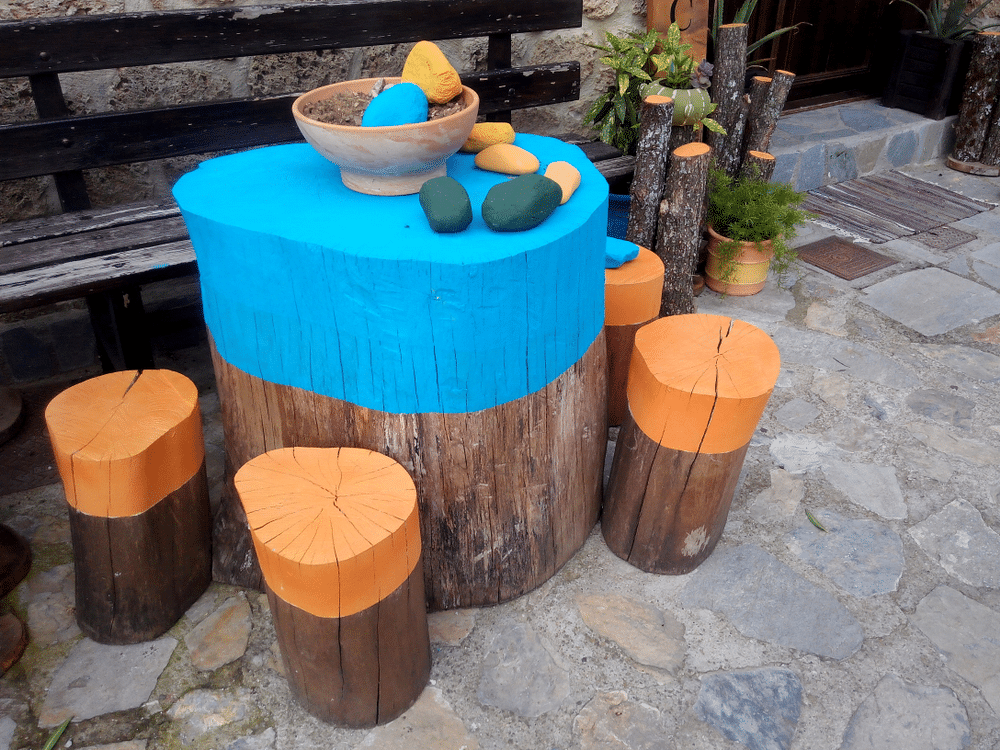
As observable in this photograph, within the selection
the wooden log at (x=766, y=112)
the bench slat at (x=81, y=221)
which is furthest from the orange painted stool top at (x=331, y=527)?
the wooden log at (x=766, y=112)

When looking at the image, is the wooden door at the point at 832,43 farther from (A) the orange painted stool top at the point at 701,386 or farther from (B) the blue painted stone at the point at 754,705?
(B) the blue painted stone at the point at 754,705

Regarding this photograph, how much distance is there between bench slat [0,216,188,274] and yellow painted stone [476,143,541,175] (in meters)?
1.18

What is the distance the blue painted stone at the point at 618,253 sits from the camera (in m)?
2.59

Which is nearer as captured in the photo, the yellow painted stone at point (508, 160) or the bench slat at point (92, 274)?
the yellow painted stone at point (508, 160)

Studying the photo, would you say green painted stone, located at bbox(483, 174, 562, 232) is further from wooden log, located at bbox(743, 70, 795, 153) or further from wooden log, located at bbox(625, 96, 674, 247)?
wooden log, located at bbox(743, 70, 795, 153)

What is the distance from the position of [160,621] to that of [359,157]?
1321 millimetres

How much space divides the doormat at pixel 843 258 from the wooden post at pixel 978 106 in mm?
1758

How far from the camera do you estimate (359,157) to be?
5.65 feet

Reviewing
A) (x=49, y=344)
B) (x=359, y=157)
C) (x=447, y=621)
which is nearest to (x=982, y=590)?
(x=447, y=621)

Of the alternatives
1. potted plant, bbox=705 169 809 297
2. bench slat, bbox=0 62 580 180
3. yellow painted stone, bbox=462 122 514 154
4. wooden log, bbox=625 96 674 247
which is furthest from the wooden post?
yellow painted stone, bbox=462 122 514 154

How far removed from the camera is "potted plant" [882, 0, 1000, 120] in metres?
5.17

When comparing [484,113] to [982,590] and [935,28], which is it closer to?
[982,590]

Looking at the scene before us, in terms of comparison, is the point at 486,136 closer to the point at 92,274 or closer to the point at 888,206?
the point at 92,274

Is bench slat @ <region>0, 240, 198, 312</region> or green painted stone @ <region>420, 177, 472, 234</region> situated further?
bench slat @ <region>0, 240, 198, 312</region>
